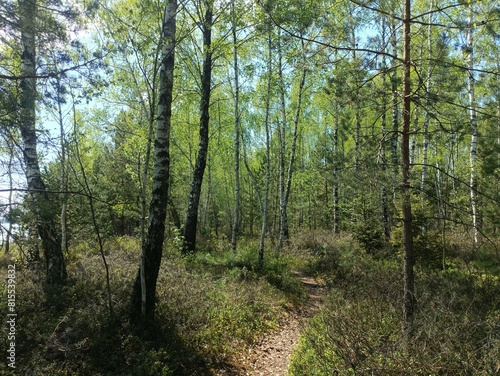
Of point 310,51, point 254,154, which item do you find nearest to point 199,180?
point 310,51

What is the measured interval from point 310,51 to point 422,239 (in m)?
7.52

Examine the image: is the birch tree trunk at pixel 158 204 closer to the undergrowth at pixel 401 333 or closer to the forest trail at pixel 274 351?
the forest trail at pixel 274 351

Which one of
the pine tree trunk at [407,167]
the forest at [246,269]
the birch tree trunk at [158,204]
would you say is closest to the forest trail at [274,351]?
the forest at [246,269]

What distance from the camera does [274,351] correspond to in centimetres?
571

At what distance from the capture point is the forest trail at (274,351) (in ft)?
16.4

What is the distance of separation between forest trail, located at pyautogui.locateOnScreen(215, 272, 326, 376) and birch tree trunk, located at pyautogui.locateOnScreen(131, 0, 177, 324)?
175 cm

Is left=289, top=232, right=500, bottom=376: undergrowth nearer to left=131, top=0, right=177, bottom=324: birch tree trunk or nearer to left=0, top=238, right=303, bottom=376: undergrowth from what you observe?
left=0, top=238, right=303, bottom=376: undergrowth

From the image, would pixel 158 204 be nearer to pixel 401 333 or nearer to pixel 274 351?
pixel 274 351

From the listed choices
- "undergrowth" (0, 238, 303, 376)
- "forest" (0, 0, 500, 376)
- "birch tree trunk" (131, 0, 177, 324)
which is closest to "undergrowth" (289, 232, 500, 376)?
"forest" (0, 0, 500, 376)

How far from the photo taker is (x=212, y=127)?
18984mm

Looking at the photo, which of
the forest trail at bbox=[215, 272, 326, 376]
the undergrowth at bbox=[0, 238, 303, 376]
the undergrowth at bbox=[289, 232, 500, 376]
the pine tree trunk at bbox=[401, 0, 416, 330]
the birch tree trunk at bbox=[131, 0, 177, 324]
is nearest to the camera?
the undergrowth at bbox=[289, 232, 500, 376]

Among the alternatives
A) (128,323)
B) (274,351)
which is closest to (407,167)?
(274,351)

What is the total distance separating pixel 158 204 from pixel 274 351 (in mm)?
3546

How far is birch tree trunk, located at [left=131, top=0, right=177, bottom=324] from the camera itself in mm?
5324
